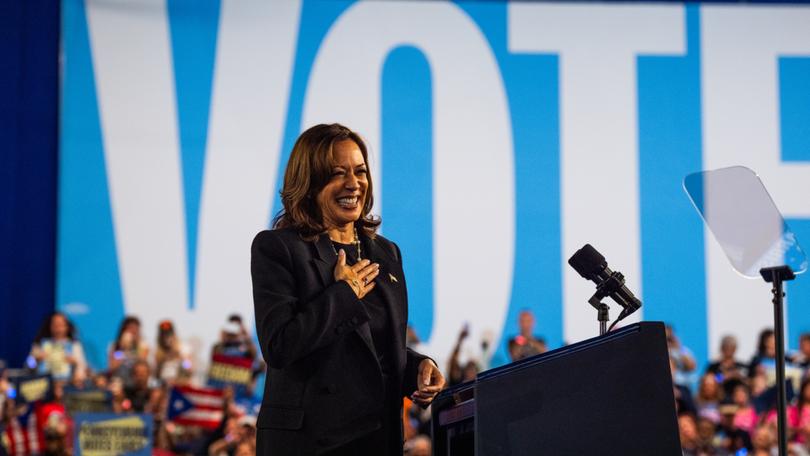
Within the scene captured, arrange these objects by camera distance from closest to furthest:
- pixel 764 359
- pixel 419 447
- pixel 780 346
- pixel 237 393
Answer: pixel 780 346 < pixel 419 447 < pixel 237 393 < pixel 764 359

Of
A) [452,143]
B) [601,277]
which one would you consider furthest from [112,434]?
[452,143]

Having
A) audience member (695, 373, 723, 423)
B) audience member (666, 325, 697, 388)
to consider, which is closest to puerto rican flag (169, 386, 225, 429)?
audience member (695, 373, 723, 423)

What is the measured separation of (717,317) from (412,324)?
2943 mm

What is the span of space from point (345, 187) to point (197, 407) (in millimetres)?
4641

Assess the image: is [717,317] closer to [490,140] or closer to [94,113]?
[490,140]

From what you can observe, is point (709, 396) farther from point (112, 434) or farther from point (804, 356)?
point (112, 434)

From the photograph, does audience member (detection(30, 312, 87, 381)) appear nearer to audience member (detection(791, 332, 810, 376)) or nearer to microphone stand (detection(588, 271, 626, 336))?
audience member (detection(791, 332, 810, 376))

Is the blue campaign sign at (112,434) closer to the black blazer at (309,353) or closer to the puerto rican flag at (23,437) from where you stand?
the puerto rican flag at (23,437)

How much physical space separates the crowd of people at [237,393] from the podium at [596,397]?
388 centimetres

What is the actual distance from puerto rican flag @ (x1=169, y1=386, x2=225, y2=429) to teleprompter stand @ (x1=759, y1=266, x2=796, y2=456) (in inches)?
181

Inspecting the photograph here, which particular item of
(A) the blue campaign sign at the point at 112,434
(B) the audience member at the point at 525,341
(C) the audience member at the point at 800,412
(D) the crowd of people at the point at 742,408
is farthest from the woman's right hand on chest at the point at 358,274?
(C) the audience member at the point at 800,412

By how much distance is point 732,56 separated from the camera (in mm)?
10625

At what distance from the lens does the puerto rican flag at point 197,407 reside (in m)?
6.52

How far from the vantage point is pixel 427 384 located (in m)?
2.18
